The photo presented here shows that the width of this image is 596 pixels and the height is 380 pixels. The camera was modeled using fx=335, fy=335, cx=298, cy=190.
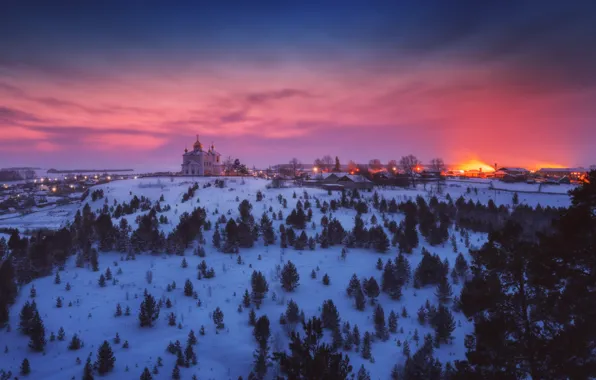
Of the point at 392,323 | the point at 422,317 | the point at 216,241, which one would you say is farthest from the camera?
the point at 216,241

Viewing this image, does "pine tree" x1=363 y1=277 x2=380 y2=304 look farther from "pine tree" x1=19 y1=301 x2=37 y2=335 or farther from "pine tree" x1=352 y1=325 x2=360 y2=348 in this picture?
"pine tree" x1=19 y1=301 x2=37 y2=335

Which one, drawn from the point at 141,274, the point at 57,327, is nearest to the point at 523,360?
the point at 57,327

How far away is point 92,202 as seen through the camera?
141 feet

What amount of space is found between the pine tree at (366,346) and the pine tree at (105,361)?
975cm

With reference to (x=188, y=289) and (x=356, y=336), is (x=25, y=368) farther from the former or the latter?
(x=356, y=336)

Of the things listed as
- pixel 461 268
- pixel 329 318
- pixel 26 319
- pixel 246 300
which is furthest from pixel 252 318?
pixel 461 268

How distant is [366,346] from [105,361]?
10.2 meters

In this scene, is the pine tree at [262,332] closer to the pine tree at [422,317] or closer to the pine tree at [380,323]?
the pine tree at [380,323]

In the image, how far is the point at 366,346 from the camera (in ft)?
47.0

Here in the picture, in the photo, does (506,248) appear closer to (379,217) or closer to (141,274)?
(141,274)

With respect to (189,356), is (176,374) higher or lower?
lower

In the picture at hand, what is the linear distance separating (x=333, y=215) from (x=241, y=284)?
16101 mm

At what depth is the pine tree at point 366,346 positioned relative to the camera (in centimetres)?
1396

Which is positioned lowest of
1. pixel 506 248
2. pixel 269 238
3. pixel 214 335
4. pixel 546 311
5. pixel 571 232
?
pixel 214 335
